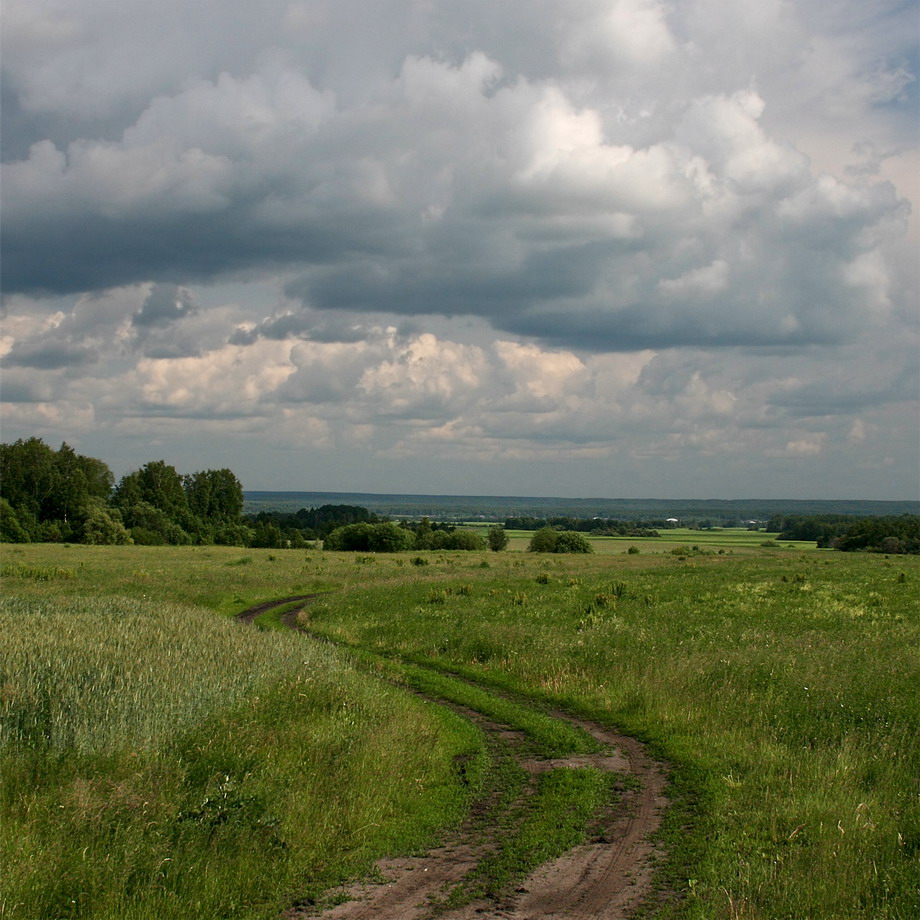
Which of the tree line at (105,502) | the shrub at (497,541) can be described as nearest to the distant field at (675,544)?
the shrub at (497,541)

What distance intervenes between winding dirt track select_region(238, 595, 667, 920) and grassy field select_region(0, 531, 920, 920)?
0.36 m

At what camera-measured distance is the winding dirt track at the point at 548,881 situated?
8.12 m

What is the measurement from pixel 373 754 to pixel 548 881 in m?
4.19

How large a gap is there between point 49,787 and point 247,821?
2.53 meters

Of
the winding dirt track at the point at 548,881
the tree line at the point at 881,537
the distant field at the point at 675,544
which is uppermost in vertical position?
the winding dirt track at the point at 548,881

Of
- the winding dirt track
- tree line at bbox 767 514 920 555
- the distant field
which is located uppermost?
the winding dirt track

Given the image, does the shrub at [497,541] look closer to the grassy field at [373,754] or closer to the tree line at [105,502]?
the tree line at [105,502]

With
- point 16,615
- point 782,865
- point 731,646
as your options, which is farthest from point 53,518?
point 782,865

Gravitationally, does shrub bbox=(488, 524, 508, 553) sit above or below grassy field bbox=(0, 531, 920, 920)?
below

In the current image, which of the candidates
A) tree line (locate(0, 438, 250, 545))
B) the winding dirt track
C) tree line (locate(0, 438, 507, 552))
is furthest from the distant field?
the winding dirt track

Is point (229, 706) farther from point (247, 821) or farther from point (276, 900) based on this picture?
point (276, 900)

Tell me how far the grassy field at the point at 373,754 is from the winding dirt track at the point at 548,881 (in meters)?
0.36

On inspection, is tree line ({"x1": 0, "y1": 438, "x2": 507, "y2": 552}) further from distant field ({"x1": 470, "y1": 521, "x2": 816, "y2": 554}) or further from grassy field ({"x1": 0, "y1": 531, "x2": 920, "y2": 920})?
grassy field ({"x1": 0, "y1": 531, "x2": 920, "y2": 920})

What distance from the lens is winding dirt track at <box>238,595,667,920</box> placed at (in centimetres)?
812
